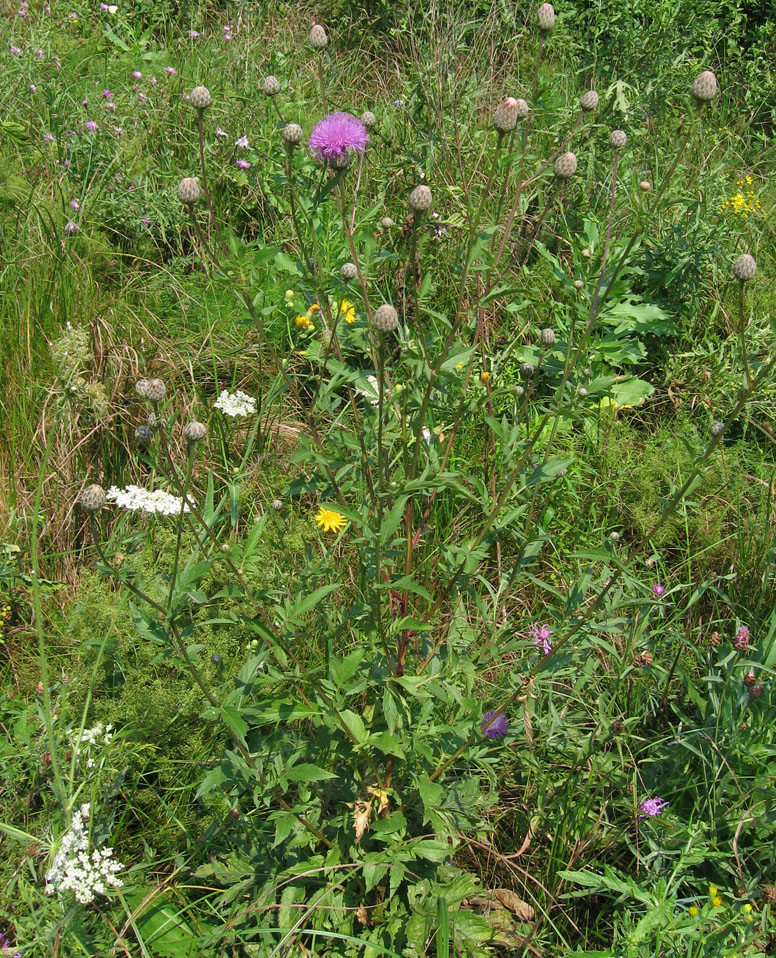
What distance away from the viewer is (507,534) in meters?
2.59

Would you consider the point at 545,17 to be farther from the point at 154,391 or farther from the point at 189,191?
the point at 154,391

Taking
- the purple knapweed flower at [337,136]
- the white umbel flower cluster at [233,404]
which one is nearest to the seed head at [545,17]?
the purple knapweed flower at [337,136]

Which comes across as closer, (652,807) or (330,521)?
(652,807)

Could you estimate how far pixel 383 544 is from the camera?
1595 millimetres

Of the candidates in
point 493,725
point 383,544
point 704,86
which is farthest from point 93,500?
point 704,86

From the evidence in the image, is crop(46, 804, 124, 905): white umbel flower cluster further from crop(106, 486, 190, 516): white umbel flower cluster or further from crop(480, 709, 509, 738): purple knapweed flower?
crop(480, 709, 509, 738): purple knapweed flower

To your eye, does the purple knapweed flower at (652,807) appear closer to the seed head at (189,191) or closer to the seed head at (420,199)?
the seed head at (420,199)

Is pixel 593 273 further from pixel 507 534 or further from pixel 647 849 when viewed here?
pixel 647 849

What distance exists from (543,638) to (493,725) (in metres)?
0.25

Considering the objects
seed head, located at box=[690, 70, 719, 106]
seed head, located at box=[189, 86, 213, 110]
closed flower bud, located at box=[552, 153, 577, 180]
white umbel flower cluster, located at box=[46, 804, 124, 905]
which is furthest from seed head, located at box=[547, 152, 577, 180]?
white umbel flower cluster, located at box=[46, 804, 124, 905]

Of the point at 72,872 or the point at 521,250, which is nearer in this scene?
the point at 72,872

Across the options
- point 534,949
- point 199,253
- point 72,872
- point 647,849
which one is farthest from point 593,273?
point 199,253

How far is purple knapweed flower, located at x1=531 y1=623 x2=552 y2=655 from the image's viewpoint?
6.46ft

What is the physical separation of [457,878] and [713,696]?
743 millimetres
